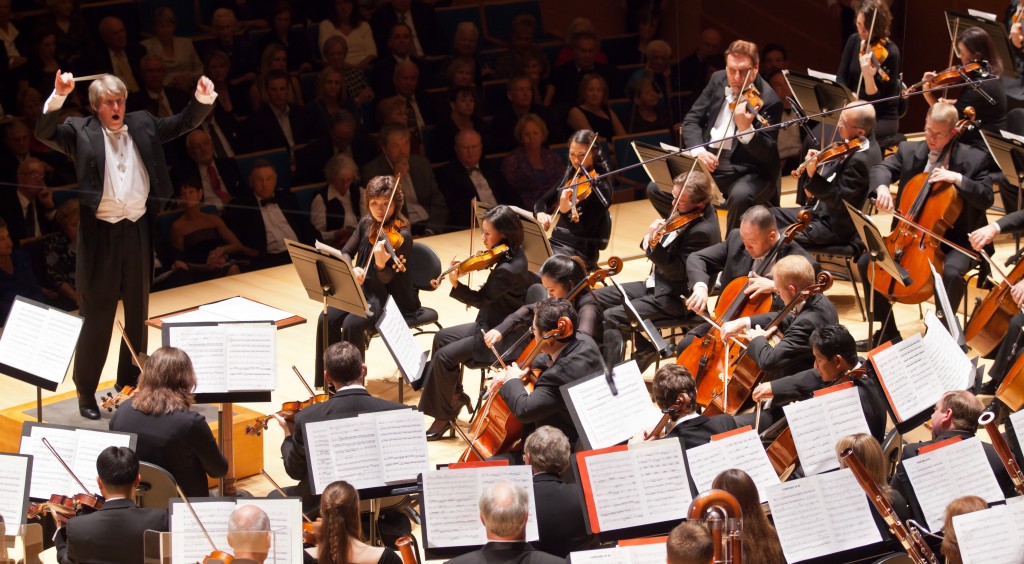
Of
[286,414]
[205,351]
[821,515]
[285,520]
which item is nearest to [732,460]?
[821,515]

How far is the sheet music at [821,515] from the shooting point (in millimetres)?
3916

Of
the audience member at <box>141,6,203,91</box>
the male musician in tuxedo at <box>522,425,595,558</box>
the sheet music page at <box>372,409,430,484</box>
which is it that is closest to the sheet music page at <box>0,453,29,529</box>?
the sheet music page at <box>372,409,430,484</box>

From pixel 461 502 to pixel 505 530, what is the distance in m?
0.44

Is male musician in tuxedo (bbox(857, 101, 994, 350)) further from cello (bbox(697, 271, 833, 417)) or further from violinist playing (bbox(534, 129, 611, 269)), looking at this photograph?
violinist playing (bbox(534, 129, 611, 269))

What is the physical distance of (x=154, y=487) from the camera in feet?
14.7

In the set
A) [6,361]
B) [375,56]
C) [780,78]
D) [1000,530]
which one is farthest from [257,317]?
[780,78]

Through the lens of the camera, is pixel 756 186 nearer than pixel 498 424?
No

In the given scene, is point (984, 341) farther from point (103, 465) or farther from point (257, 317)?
point (103, 465)

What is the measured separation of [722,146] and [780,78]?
180 cm

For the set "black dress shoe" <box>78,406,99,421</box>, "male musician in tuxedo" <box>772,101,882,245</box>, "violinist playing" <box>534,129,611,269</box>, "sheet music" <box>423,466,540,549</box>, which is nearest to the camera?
"sheet music" <box>423,466,540,549</box>

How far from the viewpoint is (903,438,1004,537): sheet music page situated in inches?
164

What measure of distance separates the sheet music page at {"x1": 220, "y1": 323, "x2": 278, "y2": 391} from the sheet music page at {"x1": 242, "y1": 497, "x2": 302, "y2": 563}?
1.18m

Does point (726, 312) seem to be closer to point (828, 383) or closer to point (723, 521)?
point (828, 383)

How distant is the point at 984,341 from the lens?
601 centimetres
